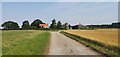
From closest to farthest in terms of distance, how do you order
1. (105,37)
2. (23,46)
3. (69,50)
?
(23,46)
(69,50)
(105,37)

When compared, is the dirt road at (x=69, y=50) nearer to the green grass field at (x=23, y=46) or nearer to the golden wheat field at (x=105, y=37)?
the green grass field at (x=23, y=46)

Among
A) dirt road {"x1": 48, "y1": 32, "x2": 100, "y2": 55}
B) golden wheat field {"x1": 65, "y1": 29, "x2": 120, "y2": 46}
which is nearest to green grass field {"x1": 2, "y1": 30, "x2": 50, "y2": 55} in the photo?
dirt road {"x1": 48, "y1": 32, "x2": 100, "y2": 55}

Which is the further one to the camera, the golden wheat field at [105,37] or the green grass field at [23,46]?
the golden wheat field at [105,37]

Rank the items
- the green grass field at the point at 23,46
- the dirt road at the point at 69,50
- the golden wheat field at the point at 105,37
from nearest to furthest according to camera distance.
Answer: the green grass field at the point at 23,46 < the dirt road at the point at 69,50 < the golden wheat field at the point at 105,37

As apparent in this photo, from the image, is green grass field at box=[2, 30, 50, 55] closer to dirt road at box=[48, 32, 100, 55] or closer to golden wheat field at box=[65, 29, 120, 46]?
dirt road at box=[48, 32, 100, 55]

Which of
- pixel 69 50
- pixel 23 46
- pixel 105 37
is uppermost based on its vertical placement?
pixel 23 46

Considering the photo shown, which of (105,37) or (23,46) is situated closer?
(23,46)

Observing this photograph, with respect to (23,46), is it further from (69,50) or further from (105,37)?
(105,37)

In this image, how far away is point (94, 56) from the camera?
15234 mm

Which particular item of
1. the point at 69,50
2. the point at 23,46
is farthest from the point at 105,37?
the point at 23,46

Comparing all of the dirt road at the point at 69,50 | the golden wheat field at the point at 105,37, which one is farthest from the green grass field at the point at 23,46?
the golden wheat field at the point at 105,37

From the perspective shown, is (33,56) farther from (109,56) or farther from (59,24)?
(59,24)

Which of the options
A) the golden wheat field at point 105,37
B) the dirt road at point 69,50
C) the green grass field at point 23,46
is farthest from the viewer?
the golden wheat field at point 105,37

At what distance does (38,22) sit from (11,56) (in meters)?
185
